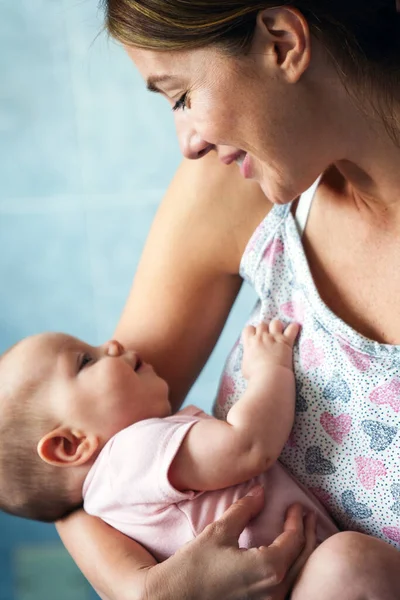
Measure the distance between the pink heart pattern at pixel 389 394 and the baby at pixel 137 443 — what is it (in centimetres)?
13

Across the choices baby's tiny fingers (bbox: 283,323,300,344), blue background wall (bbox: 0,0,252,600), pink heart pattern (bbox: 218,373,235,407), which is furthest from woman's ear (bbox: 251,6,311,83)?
blue background wall (bbox: 0,0,252,600)

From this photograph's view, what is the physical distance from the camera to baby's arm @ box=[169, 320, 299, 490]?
3.91 feet

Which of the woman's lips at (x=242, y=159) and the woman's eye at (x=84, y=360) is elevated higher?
the woman's lips at (x=242, y=159)

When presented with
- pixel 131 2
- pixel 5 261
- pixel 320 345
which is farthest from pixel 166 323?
pixel 5 261

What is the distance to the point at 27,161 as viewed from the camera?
7.82 feet

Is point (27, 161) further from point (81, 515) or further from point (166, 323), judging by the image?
point (81, 515)

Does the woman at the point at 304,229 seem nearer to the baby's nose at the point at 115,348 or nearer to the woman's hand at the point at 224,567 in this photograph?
the woman's hand at the point at 224,567

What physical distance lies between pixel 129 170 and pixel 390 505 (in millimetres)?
1446

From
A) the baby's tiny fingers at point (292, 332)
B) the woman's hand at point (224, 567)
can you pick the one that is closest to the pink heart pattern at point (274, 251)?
the baby's tiny fingers at point (292, 332)

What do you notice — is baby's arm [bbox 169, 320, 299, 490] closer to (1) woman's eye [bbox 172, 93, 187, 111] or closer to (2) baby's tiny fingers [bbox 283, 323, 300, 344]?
(2) baby's tiny fingers [bbox 283, 323, 300, 344]

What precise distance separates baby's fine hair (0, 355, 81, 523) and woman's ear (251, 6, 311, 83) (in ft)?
1.95

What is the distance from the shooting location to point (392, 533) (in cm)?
116

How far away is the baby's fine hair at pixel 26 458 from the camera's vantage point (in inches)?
50.3

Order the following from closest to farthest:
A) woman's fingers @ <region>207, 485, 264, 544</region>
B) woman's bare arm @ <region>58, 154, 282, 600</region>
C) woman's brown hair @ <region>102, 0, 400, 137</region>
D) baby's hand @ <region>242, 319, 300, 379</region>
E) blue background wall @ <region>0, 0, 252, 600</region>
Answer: woman's brown hair @ <region>102, 0, 400, 137</region> < woman's fingers @ <region>207, 485, 264, 544</region> < baby's hand @ <region>242, 319, 300, 379</region> < woman's bare arm @ <region>58, 154, 282, 600</region> < blue background wall @ <region>0, 0, 252, 600</region>
